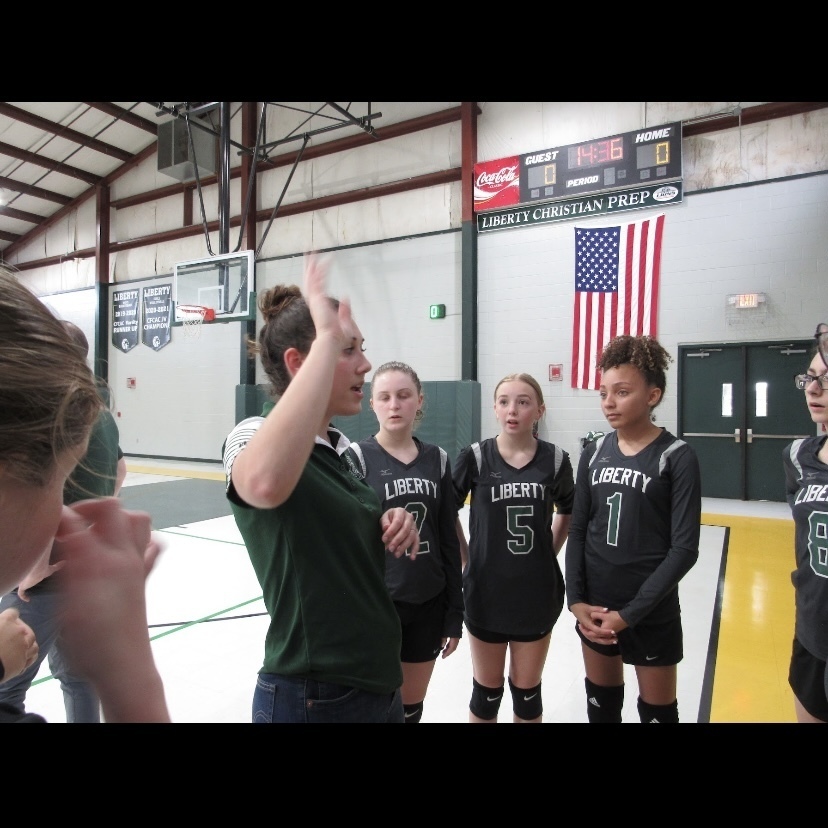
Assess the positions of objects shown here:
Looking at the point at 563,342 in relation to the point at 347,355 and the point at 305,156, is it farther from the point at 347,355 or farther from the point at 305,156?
the point at 347,355

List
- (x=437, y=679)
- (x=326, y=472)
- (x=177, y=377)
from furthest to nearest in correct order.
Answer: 1. (x=177, y=377)
2. (x=437, y=679)
3. (x=326, y=472)

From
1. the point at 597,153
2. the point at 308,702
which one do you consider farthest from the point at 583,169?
the point at 308,702

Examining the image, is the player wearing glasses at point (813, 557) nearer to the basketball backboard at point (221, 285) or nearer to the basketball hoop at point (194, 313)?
the basketball backboard at point (221, 285)

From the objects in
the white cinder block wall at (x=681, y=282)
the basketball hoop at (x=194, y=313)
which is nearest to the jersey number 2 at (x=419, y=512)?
the white cinder block wall at (x=681, y=282)

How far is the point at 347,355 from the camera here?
3.83ft

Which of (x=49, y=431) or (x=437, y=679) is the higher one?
(x=49, y=431)

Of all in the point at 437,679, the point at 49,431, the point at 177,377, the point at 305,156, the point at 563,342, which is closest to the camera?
the point at 49,431

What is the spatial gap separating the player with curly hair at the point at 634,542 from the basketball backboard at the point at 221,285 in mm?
7021

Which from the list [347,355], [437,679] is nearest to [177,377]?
[437,679]

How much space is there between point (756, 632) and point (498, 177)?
267 inches

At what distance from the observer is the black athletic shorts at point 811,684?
1.60 m

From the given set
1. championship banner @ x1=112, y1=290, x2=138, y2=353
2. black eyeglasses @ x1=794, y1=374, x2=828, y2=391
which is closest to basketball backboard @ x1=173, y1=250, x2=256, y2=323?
championship banner @ x1=112, y1=290, x2=138, y2=353
